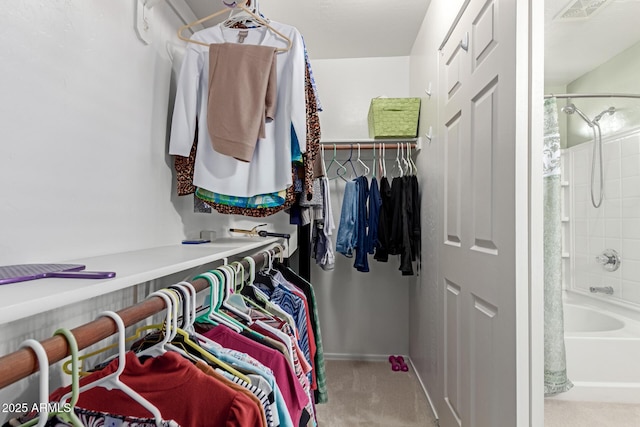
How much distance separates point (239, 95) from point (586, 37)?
1.92 metres

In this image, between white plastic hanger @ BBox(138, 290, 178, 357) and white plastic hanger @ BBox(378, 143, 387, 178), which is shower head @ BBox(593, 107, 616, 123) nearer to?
white plastic hanger @ BBox(378, 143, 387, 178)

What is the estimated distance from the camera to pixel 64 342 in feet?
1.47

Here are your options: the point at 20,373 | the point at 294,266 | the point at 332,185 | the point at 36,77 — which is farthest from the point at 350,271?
the point at 20,373

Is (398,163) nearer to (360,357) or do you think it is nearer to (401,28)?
(401,28)

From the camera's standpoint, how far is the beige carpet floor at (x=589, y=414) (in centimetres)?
145

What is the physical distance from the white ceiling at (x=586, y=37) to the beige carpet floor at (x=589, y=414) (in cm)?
184

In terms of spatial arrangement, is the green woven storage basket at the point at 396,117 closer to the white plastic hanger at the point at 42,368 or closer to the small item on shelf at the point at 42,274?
the small item on shelf at the point at 42,274

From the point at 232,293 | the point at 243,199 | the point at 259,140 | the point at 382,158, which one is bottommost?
the point at 232,293

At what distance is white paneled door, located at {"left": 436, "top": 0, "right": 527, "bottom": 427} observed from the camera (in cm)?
114

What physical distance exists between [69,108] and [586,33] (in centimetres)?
239

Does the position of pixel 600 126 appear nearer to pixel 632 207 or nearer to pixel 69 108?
pixel 632 207

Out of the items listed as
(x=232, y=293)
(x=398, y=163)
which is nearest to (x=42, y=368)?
→ (x=232, y=293)

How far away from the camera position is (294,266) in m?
2.82

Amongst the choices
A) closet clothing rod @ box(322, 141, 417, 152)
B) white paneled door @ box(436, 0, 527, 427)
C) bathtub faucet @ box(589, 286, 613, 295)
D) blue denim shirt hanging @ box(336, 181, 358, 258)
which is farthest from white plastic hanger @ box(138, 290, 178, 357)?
bathtub faucet @ box(589, 286, 613, 295)
